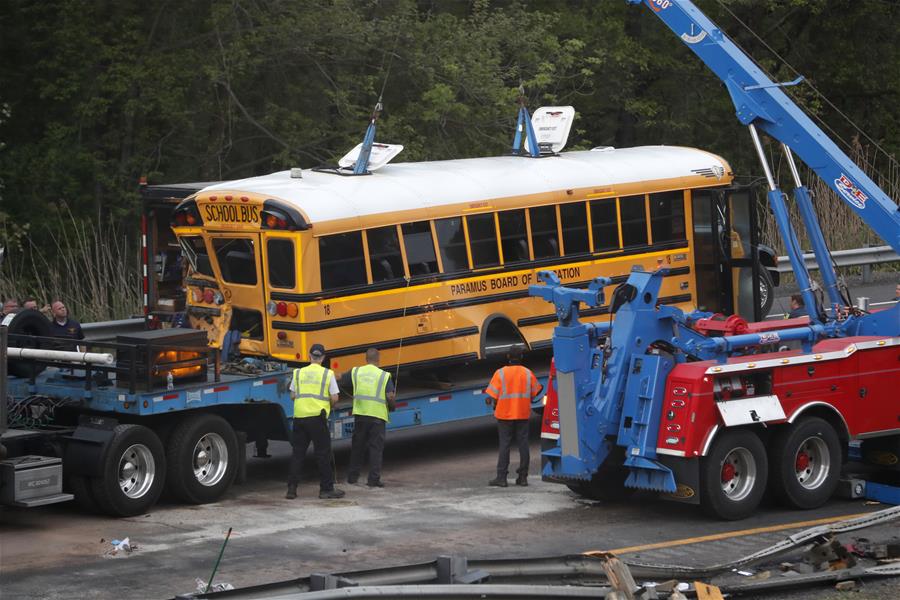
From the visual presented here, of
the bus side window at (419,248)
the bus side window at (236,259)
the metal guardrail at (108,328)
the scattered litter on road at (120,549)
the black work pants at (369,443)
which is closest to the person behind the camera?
the scattered litter on road at (120,549)

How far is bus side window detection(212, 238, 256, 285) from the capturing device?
15148 mm

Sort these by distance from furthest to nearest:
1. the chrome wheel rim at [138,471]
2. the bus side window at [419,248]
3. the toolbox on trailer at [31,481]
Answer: the bus side window at [419,248], the chrome wheel rim at [138,471], the toolbox on trailer at [31,481]

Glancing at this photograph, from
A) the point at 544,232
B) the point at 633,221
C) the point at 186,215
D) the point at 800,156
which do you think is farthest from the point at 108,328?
the point at 800,156

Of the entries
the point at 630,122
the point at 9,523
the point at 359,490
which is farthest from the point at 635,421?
the point at 630,122

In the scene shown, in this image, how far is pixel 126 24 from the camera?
2597cm

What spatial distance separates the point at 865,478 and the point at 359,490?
4917 millimetres

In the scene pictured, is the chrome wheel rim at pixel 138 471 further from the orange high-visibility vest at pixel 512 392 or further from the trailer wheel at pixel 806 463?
the trailer wheel at pixel 806 463

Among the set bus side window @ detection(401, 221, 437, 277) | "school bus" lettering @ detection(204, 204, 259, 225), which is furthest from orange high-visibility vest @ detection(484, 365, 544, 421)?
"school bus" lettering @ detection(204, 204, 259, 225)

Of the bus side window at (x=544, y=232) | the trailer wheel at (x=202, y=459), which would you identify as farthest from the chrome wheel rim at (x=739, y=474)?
the trailer wheel at (x=202, y=459)

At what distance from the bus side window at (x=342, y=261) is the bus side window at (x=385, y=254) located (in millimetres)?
139

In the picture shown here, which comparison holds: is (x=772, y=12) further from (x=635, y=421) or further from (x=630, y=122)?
(x=635, y=421)

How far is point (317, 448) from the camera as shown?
1408 centimetres

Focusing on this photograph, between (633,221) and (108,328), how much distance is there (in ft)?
21.3

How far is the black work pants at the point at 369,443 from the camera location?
1450 cm
